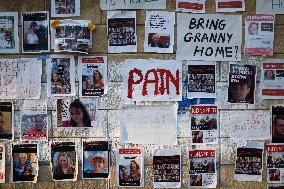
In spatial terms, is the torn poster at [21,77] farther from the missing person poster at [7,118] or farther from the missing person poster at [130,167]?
the missing person poster at [130,167]

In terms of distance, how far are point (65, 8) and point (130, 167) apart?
1311 millimetres

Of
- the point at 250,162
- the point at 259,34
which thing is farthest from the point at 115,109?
the point at 259,34

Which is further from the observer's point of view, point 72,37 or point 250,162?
point 250,162

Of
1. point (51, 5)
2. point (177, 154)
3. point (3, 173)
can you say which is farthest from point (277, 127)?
point (3, 173)

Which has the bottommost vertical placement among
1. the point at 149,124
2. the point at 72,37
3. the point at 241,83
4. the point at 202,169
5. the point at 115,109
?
the point at 202,169

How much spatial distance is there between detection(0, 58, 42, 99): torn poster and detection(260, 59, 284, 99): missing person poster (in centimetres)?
171

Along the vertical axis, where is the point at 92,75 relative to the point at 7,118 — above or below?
→ above

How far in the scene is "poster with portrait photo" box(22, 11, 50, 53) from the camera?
9.49 ft

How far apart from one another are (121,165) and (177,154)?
442 mm

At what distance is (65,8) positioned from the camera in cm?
288

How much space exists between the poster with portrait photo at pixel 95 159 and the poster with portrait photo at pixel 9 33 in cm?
91

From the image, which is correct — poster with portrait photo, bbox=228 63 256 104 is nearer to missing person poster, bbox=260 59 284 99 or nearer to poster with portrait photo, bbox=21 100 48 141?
missing person poster, bbox=260 59 284 99

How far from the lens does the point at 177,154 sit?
2.95 m

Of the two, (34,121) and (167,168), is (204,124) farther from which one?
(34,121)
